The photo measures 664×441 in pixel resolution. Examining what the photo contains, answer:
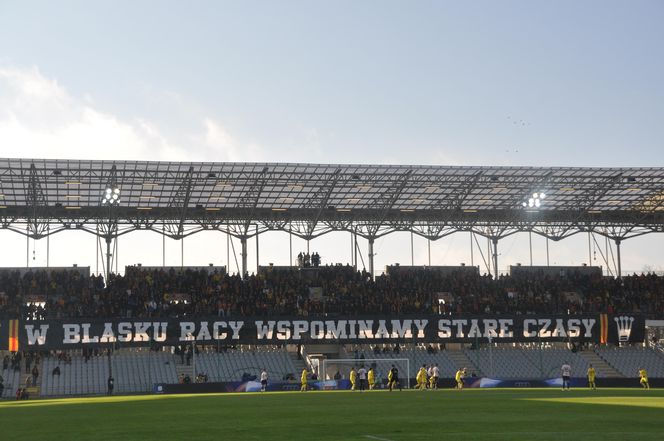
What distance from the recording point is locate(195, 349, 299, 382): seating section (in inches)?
2277

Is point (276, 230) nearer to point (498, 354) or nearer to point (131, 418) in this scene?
point (498, 354)

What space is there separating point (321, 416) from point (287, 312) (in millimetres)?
35309

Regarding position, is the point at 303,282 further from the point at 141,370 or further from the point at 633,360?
the point at 633,360

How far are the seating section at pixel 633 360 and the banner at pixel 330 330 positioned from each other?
4.69ft

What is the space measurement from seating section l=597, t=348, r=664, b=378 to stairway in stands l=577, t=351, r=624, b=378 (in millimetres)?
286

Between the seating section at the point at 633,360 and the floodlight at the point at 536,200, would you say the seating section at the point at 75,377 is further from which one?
the seating section at the point at 633,360

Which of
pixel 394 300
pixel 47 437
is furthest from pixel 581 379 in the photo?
pixel 47 437

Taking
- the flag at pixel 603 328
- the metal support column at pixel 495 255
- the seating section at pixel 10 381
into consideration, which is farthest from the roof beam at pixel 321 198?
the seating section at pixel 10 381

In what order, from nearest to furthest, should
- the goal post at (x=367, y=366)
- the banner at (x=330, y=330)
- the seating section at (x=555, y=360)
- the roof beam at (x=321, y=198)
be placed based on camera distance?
the banner at (x=330, y=330) → the goal post at (x=367, y=366) → the roof beam at (x=321, y=198) → the seating section at (x=555, y=360)

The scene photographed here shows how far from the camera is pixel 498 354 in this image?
2498 inches

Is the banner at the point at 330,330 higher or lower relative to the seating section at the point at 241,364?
higher

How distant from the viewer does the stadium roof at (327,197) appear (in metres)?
56.5

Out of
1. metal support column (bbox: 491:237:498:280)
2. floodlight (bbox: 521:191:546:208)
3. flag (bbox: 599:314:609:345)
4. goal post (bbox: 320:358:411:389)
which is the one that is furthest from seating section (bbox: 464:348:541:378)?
floodlight (bbox: 521:191:546:208)

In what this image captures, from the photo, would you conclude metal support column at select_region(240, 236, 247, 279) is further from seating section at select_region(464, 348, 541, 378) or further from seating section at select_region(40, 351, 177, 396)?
seating section at select_region(464, 348, 541, 378)
